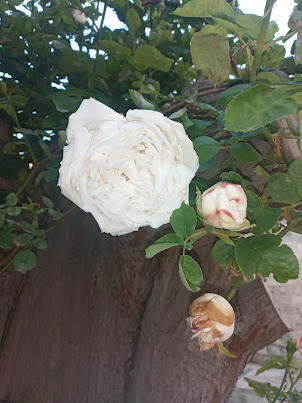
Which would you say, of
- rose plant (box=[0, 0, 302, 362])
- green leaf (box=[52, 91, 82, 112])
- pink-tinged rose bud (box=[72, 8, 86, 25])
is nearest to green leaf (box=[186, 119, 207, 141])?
rose plant (box=[0, 0, 302, 362])

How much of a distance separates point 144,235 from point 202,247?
0.10m

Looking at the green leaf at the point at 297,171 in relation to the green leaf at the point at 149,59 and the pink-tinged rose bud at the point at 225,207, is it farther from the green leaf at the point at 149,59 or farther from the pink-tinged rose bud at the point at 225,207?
the green leaf at the point at 149,59

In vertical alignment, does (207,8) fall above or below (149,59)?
above

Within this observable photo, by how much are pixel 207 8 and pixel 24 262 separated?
504mm

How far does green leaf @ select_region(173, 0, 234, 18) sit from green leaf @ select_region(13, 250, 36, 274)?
0.48 metres

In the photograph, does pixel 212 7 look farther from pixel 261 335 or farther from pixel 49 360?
pixel 49 360

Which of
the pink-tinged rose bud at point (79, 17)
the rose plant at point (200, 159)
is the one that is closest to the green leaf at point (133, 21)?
the rose plant at point (200, 159)

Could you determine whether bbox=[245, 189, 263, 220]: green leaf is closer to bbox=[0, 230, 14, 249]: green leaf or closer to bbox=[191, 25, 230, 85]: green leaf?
bbox=[191, 25, 230, 85]: green leaf

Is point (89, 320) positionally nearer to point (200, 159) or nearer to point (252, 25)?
point (200, 159)

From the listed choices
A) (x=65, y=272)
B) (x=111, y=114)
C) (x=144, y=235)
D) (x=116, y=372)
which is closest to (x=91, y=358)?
(x=116, y=372)

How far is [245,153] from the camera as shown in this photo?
1.74 ft

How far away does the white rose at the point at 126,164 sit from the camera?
38 cm

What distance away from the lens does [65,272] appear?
93cm

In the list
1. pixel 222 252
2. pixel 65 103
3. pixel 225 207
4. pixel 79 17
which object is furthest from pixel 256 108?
pixel 79 17
